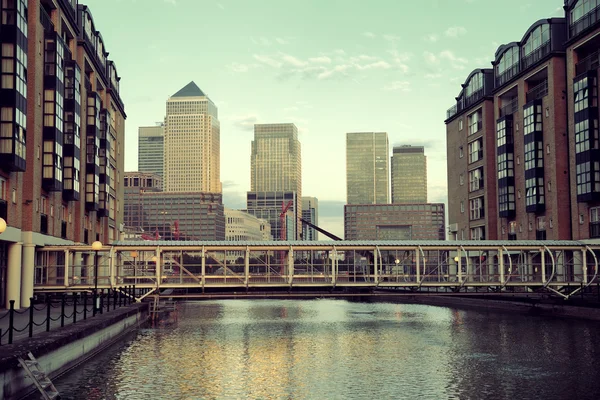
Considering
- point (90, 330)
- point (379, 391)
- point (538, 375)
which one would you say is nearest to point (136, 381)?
point (90, 330)

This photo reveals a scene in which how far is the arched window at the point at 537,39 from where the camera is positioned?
83.2 m

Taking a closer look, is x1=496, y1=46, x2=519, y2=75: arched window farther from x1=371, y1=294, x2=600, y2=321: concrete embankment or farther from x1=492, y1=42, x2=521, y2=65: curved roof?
x1=371, y1=294, x2=600, y2=321: concrete embankment

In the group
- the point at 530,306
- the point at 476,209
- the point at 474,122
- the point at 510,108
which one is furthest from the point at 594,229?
the point at 474,122

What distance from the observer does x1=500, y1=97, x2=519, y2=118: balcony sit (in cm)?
9426

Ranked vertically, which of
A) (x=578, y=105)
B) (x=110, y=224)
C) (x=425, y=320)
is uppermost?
(x=578, y=105)

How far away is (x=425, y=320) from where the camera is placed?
57562mm

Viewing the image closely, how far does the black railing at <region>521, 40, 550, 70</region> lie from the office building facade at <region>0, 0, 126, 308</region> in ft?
173

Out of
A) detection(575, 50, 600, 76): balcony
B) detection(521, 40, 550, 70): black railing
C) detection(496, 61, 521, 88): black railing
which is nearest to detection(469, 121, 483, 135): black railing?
detection(496, 61, 521, 88): black railing

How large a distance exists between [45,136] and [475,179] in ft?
218

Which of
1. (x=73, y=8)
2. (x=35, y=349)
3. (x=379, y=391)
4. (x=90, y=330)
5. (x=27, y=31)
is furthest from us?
(x=73, y=8)

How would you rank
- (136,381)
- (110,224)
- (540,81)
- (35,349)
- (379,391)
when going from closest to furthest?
(35,349), (379,391), (136,381), (540,81), (110,224)

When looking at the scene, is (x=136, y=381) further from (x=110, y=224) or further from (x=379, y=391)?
(x=110, y=224)

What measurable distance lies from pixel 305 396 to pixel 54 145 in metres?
44.2

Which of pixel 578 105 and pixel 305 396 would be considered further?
pixel 578 105
